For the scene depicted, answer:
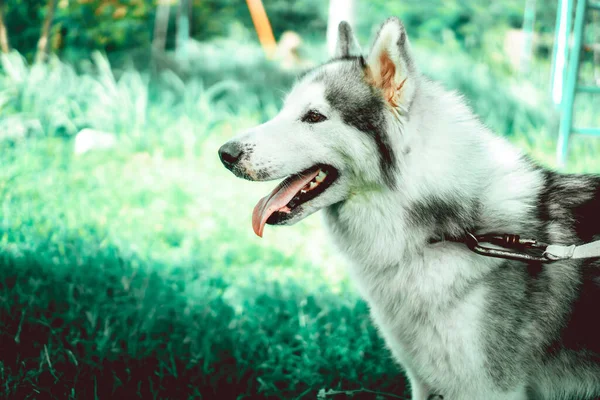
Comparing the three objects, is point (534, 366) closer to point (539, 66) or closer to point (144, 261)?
point (144, 261)

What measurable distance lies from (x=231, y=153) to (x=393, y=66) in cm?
67

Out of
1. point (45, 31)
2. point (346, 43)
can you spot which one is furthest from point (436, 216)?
point (45, 31)

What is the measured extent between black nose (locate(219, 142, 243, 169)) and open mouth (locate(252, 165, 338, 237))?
0.73ft

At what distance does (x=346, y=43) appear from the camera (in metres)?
2.46

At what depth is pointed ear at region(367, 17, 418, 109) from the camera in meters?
1.90

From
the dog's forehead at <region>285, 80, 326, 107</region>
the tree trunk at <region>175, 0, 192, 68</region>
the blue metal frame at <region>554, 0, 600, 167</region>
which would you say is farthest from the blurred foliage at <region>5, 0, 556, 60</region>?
the dog's forehead at <region>285, 80, 326, 107</region>

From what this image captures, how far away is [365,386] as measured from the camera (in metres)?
2.58

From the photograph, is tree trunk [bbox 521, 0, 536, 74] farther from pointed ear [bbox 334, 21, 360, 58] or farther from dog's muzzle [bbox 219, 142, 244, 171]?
dog's muzzle [bbox 219, 142, 244, 171]

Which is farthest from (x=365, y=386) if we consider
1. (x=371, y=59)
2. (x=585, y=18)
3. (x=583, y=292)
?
(x=585, y=18)

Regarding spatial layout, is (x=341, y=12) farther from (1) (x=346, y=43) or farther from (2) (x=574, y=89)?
(1) (x=346, y=43)

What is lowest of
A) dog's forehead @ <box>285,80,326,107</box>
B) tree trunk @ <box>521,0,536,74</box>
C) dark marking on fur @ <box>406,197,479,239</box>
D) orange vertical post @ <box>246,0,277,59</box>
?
tree trunk @ <box>521,0,536,74</box>

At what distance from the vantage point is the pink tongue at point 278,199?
82.9 inches

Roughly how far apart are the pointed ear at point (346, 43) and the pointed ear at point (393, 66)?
441 mm

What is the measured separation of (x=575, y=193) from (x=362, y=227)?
2.68 ft
